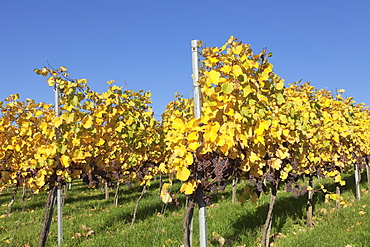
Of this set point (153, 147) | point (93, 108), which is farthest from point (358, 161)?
point (93, 108)

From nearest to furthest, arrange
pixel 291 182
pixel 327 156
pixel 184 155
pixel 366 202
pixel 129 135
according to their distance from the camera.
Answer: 1. pixel 184 155
2. pixel 129 135
3. pixel 291 182
4. pixel 327 156
5. pixel 366 202

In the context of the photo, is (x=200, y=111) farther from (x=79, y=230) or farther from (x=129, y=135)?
(x=79, y=230)

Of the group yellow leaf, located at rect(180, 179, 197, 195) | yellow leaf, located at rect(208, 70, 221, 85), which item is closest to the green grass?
yellow leaf, located at rect(180, 179, 197, 195)

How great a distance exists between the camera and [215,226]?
20.7 feet

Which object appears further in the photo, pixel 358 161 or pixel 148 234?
pixel 358 161

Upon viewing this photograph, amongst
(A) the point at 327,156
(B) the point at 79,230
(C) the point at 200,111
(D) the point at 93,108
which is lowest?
(B) the point at 79,230

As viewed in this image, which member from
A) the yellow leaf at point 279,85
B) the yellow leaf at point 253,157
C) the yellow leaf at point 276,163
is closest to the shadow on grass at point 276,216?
the yellow leaf at point 276,163

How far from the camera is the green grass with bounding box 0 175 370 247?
555 centimetres

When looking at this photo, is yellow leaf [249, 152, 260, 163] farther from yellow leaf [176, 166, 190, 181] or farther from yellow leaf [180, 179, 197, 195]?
yellow leaf [176, 166, 190, 181]

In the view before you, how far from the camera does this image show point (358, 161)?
9.62 meters

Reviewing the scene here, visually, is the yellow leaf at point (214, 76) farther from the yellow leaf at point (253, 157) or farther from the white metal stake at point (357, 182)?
the white metal stake at point (357, 182)

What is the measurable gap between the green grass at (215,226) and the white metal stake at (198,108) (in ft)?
4.88

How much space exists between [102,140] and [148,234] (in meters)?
2.49

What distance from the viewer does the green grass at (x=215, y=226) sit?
18.2 ft
